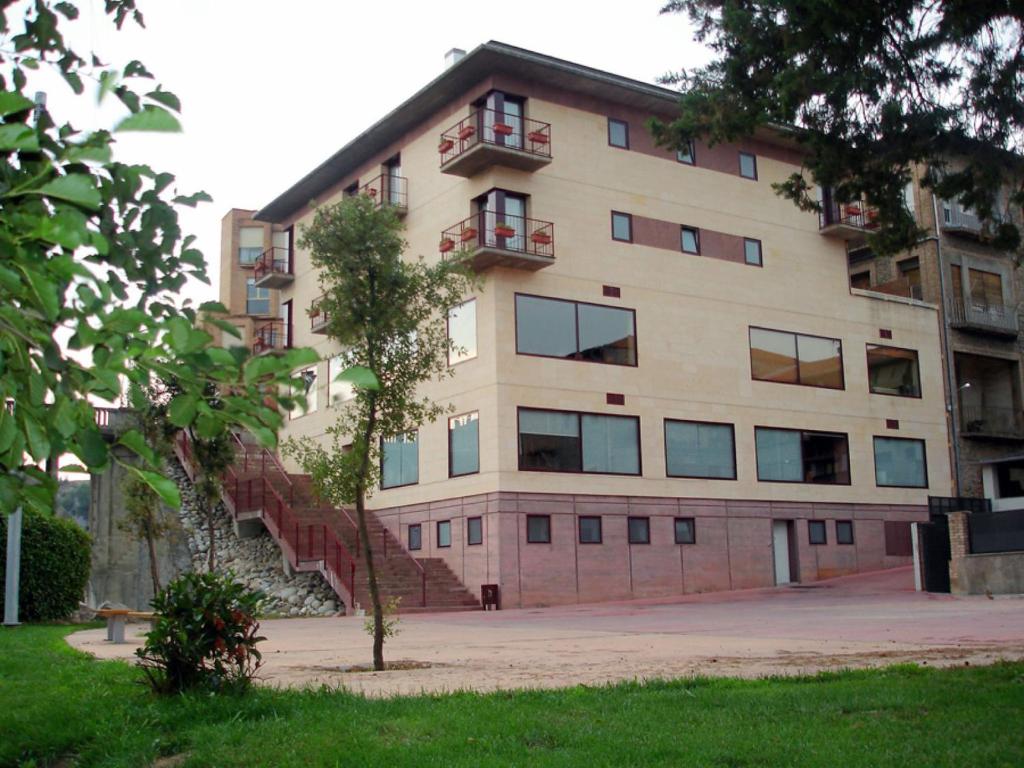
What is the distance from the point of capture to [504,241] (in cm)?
3022

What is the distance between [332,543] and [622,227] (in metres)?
12.8

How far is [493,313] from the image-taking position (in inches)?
1185

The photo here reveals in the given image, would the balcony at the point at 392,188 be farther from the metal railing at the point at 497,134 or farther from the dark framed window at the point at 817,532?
the dark framed window at the point at 817,532

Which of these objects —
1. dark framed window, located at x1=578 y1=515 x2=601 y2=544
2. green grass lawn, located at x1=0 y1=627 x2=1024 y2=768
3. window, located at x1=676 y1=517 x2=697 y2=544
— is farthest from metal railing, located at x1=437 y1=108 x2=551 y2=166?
green grass lawn, located at x1=0 y1=627 x2=1024 y2=768

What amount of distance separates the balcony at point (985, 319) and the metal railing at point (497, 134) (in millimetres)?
18529

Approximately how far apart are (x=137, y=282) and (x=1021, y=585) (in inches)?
898

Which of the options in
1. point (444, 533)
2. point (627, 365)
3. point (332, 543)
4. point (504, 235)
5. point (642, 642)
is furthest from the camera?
point (627, 365)

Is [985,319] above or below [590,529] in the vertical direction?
above

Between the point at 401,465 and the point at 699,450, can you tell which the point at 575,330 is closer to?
the point at 699,450

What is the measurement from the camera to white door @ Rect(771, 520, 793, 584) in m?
34.6

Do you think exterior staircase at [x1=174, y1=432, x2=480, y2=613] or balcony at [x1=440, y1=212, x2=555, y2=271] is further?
balcony at [x1=440, y1=212, x2=555, y2=271]

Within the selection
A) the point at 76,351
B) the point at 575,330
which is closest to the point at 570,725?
the point at 76,351

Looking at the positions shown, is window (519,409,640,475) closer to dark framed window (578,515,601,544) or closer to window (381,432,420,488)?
dark framed window (578,515,601,544)

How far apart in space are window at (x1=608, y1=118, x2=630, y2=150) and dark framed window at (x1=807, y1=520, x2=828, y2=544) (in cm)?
1348
